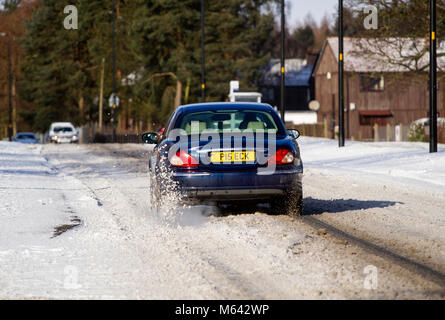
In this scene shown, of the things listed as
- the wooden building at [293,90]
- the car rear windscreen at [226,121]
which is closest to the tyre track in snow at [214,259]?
the car rear windscreen at [226,121]

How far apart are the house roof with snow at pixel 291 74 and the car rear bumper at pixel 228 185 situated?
81.8 m

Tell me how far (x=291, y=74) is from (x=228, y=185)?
86.7m

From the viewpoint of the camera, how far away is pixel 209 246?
8742mm

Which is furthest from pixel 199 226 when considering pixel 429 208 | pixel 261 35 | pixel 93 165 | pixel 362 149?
pixel 261 35

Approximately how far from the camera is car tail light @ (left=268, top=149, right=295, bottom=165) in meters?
10.6

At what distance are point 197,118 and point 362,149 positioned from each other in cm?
1790

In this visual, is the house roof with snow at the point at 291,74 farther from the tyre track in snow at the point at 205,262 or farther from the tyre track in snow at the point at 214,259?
the tyre track in snow at the point at 214,259

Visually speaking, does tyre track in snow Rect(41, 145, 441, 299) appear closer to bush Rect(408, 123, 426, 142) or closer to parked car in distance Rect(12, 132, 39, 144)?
bush Rect(408, 123, 426, 142)

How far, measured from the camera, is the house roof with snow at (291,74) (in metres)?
94.4

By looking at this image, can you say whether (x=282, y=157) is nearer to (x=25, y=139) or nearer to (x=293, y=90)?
(x=25, y=139)

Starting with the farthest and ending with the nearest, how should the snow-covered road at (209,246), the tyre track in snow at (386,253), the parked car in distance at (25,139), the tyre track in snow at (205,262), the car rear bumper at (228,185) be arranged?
the parked car in distance at (25,139) → the car rear bumper at (228,185) → the tyre track in snow at (386,253) → the snow-covered road at (209,246) → the tyre track in snow at (205,262)

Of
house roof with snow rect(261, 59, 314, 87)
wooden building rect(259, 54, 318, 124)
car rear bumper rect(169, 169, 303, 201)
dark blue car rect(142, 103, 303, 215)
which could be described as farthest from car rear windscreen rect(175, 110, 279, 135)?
wooden building rect(259, 54, 318, 124)

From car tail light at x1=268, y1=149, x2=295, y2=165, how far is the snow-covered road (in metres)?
0.76
